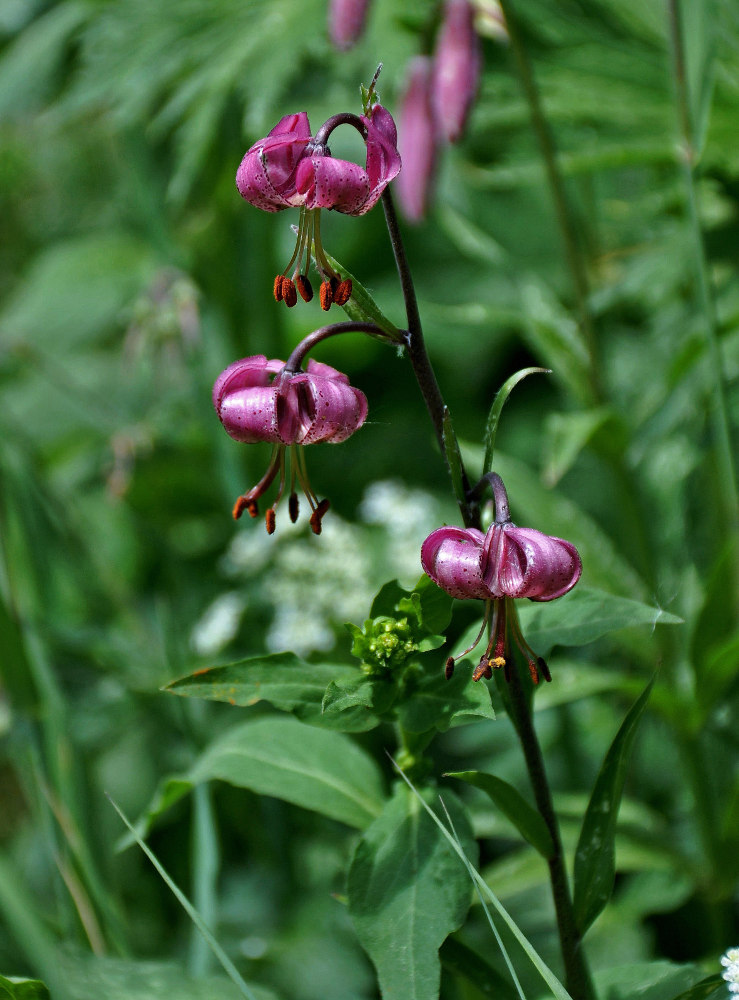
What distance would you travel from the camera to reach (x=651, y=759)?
58.9 inches

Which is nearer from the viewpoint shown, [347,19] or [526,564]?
[526,564]

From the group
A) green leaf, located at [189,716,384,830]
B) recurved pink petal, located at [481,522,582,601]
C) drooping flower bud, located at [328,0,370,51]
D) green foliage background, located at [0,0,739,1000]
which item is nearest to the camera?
recurved pink petal, located at [481,522,582,601]

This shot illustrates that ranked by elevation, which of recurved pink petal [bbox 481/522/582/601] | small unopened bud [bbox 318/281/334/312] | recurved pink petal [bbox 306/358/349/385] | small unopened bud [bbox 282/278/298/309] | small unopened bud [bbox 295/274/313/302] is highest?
small unopened bud [bbox 318/281/334/312]

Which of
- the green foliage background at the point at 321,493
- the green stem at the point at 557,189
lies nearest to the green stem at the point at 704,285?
the green foliage background at the point at 321,493

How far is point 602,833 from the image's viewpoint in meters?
0.66

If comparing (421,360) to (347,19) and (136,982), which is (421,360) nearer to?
(136,982)

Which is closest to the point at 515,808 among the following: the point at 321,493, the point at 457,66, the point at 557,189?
the point at 557,189

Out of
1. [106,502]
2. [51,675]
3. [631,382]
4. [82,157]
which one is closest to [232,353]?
[106,502]

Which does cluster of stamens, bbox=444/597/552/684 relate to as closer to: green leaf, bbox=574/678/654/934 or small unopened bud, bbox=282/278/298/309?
green leaf, bbox=574/678/654/934

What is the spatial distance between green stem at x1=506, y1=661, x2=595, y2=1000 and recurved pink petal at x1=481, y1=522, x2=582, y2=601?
0.10 meters

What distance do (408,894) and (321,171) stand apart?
47 centimetres

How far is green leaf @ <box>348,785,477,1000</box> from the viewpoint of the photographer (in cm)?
58

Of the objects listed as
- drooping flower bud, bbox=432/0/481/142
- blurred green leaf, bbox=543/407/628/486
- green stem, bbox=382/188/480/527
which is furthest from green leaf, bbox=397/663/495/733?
drooping flower bud, bbox=432/0/481/142

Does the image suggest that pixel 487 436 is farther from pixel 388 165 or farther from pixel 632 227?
pixel 632 227
